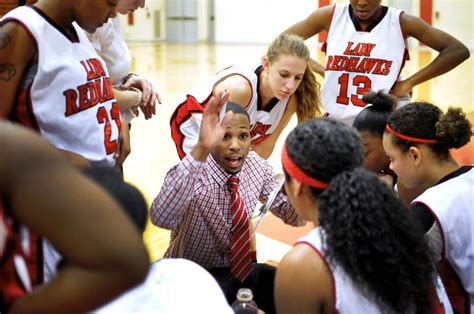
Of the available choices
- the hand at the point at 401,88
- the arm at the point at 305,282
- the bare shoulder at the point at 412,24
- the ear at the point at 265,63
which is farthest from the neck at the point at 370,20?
the arm at the point at 305,282

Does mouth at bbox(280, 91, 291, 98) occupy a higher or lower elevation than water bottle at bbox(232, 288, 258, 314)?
higher

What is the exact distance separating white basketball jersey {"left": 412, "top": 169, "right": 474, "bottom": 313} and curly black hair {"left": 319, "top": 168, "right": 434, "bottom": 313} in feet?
1.65

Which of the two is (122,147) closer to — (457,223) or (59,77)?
(59,77)

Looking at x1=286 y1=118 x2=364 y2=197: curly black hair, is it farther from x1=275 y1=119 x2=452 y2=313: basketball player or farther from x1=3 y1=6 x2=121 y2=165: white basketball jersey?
x1=3 y1=6 x2=121 y2=165: white basketball jersey

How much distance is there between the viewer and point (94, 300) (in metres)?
0.89

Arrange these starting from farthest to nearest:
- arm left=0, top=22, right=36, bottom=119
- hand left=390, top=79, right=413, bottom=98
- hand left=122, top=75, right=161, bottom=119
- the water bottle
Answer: hand left=390, top=79, right=413, bottom=98 < hand left=122, top=75, right=161, bottom=119 < the water bottle < arm left=0, top=22, right=36, bottom=119

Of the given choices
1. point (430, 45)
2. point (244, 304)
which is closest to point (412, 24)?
point (430, 45)

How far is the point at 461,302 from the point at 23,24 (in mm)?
1765

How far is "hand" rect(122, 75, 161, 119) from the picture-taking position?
3.07 m

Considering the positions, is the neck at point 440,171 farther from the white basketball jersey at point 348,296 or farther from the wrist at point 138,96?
the wrist at point 138,96

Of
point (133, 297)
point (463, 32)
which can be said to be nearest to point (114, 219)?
point (133, 297)

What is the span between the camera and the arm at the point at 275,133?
3621 mm

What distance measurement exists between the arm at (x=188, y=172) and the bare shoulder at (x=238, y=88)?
0.88m

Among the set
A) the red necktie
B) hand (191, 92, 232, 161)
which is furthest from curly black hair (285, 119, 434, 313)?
the red necktie
